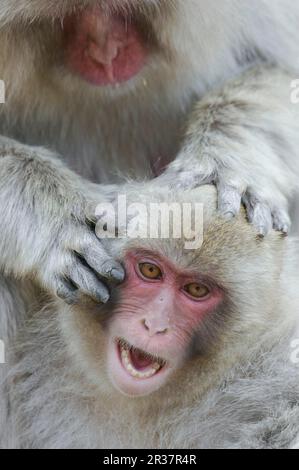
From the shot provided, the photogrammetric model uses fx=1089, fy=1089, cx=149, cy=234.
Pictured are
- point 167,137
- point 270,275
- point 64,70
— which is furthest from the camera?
point 167,137

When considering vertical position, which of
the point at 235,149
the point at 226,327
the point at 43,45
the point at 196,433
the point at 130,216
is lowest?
the point at 196,433

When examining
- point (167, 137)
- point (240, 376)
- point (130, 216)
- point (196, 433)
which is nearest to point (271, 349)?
point (240, 376)

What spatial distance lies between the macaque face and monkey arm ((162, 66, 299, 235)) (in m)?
0.27

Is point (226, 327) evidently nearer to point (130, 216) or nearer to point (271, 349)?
point (271, 349)

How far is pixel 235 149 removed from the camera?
3.85 meters

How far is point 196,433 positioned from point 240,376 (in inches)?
9.6

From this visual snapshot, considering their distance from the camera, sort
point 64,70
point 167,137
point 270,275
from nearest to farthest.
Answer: point 270,275 < point 64,70 < point 167,137

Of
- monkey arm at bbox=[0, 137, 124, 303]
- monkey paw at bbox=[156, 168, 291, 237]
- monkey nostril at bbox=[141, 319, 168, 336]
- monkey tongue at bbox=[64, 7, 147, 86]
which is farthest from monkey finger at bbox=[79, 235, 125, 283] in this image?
monkey tongue at bbox=[64, 7, 147, 86]

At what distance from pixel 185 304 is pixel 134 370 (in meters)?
0.26

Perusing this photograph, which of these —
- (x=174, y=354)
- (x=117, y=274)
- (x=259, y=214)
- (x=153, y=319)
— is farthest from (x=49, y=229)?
(x=259, y=214)

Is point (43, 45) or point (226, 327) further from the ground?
point (43, 45)

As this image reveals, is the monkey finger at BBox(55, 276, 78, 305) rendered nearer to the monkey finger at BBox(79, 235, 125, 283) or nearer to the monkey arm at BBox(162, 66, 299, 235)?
the monkey finger at BBox(79, 235, 125, 283)

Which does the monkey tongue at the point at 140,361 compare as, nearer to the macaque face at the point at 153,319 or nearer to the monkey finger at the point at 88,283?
the macaque face at the point at 153,319

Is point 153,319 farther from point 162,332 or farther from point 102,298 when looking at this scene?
point 102,298
